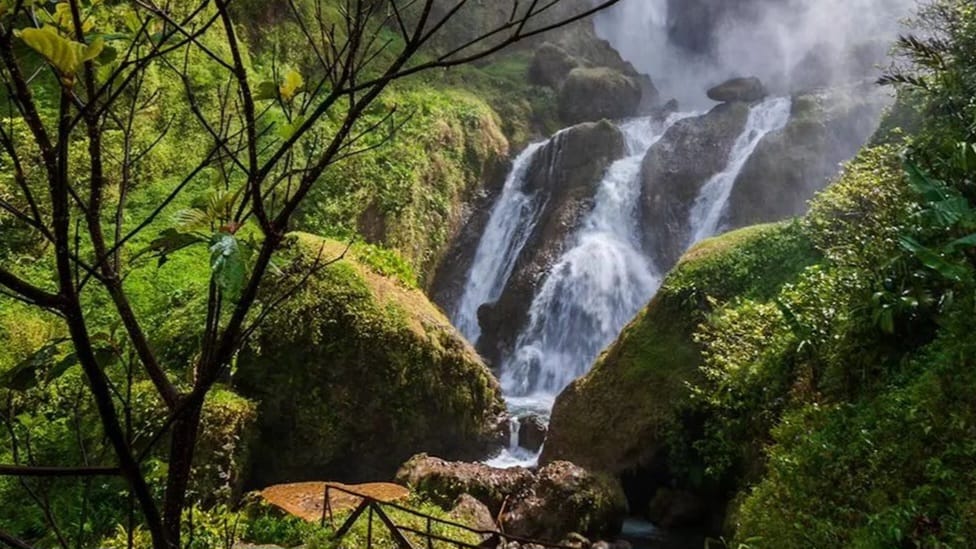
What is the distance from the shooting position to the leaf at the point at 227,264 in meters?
0.95

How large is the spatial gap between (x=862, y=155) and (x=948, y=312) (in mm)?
4785

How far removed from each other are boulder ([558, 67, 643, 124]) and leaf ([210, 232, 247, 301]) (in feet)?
83.5

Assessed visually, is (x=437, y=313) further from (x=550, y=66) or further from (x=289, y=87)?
(x=550, y=66)

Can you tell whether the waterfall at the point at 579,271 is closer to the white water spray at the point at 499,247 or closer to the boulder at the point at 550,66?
the white water spray at the point at 499,247

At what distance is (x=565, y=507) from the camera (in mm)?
7305

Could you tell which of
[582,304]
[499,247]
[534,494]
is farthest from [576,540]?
[499,247]

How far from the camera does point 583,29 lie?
32.8 metres

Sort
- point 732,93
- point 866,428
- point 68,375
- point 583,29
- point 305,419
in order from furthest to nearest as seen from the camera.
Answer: point 583,29 → point 732,93 → point 305,419 → point 68,375 → point 866,428

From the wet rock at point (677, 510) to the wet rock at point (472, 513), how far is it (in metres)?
2.51

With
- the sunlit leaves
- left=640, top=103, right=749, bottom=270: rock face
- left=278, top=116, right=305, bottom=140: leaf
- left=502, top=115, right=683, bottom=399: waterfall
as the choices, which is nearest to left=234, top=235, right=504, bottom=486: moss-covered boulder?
left=502, top=115, right=683, bottom=399: waterfall

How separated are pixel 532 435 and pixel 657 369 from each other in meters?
2.71

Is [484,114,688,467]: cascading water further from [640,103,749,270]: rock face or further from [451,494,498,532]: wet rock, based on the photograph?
[451,494,498,532]: wet rock

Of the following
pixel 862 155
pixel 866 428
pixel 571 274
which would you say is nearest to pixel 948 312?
pixel 866 428

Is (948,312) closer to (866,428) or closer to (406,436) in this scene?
(866,428)
